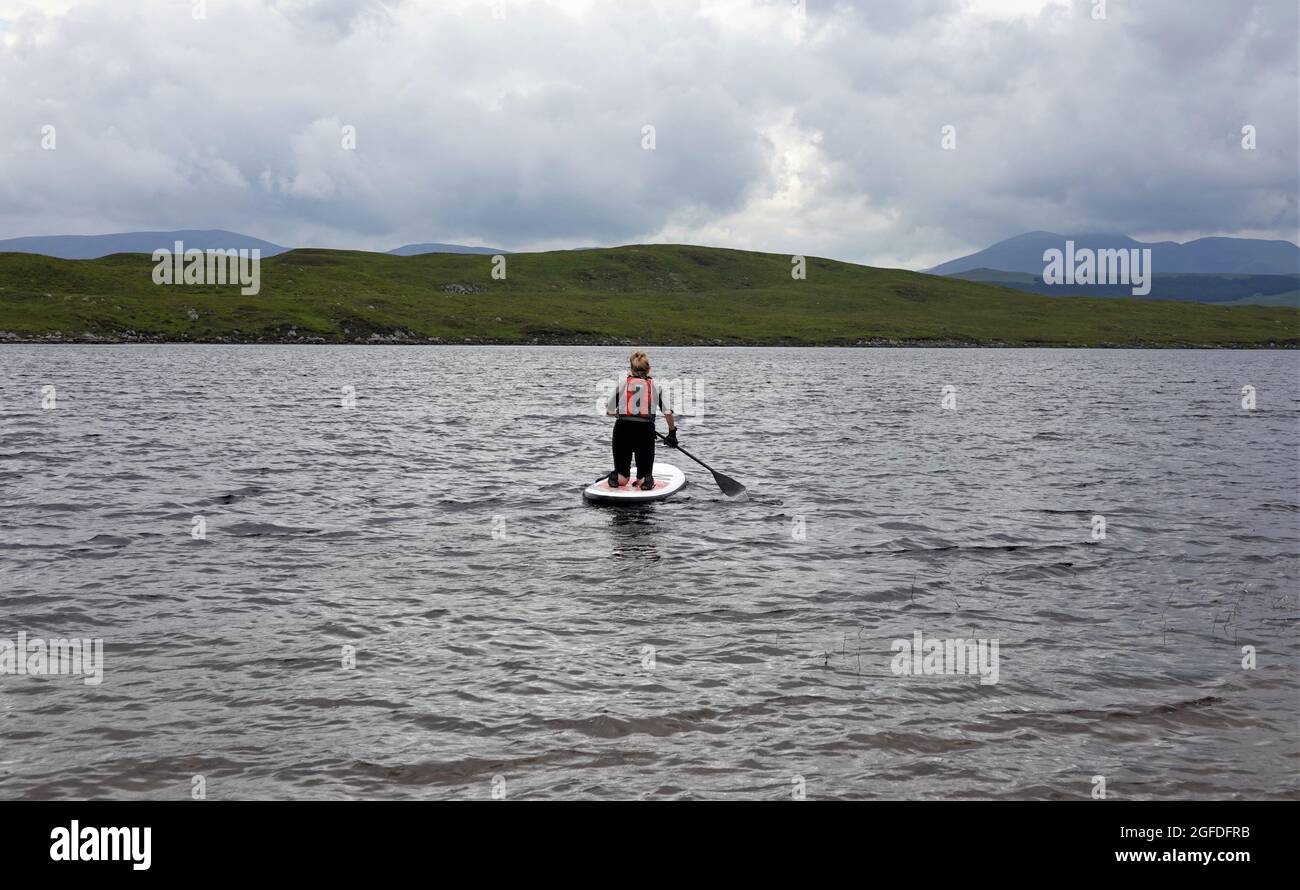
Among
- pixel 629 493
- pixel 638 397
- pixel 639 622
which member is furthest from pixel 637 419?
pixel 639 622

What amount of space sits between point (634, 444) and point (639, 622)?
33.6ft

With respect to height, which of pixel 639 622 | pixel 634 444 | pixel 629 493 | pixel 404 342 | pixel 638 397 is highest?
pixel 404 342

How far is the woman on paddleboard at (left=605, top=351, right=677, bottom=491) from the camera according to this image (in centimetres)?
2255

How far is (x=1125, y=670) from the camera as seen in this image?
39.7 feet

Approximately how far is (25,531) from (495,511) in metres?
9.37

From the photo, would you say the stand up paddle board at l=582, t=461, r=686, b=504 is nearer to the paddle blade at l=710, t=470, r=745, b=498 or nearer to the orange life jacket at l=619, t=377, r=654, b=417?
the paddle blade at l=710, t=470, r=745, b=498

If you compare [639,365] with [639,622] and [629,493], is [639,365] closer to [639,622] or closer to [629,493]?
[629,493]

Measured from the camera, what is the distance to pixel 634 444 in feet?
78.1

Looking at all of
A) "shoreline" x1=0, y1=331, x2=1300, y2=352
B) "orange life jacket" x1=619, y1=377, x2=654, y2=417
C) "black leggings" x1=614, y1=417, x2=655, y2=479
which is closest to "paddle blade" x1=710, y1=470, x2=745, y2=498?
"black leggings" x1=614, y1=417, x2=655, y2=479

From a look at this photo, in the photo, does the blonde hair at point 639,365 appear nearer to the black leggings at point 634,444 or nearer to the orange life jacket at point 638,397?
the orange life jacket at point 638,397
